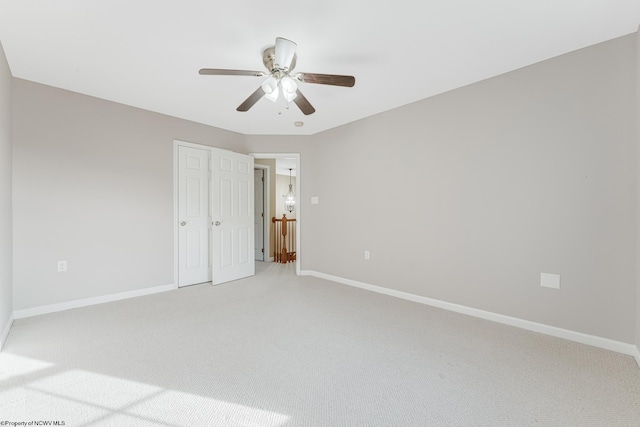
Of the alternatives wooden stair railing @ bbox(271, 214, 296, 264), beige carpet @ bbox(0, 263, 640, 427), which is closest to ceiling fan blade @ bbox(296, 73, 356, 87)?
beige carpet @ bbox(0, 263, 640, 427)

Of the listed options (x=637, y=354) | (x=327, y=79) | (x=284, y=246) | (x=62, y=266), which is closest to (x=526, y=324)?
(x=637, y=354)

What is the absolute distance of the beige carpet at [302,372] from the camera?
149 centimetres

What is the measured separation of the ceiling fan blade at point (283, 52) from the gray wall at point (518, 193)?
1.97 meters

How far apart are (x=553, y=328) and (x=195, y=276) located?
4251 mm

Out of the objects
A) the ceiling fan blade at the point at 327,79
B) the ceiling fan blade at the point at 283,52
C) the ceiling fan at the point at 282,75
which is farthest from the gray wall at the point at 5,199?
the ceiling fan blade at the point at 327,79

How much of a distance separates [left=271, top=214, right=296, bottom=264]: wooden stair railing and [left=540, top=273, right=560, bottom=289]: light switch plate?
14.6 feet

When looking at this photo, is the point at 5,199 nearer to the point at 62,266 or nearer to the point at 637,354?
the point at 62,266

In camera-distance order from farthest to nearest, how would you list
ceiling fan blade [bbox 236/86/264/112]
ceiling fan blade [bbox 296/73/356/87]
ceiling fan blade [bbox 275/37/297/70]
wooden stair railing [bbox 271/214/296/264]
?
wooden stair railing [bbox 271/214/296/264]
ceiling fan blade [bbox 236/86/264/112]
ceiling fan blade [bbox 296/73/356/87]
ceiling fan blade [bbox 275/37/297/70]

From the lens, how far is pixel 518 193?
262 centimetres

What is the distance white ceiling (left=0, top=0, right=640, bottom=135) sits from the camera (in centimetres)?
185

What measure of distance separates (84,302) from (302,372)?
9.43 ft

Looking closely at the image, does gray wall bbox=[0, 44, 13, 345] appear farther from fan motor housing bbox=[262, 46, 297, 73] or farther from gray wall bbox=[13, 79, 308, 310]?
fan motor housing bbox=[262, 46, 297, 73]

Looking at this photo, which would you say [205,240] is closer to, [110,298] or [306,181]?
[110,298]

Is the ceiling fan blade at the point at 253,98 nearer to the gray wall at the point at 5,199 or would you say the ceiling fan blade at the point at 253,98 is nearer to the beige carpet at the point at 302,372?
the gray wall at the point at 5,199
